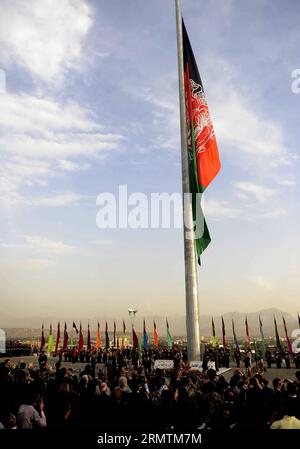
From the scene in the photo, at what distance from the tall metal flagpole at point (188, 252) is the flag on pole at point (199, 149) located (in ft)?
0.69

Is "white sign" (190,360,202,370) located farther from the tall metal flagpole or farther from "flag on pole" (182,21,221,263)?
"flag on pole" (182,21,221,263)

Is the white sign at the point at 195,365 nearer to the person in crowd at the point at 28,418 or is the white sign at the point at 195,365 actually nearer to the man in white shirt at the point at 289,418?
the person in crowd at the point at 28,418

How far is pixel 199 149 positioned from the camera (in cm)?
1536

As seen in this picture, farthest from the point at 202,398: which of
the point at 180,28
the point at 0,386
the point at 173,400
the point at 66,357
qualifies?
the point at 66,357

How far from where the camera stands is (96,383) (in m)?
9.67

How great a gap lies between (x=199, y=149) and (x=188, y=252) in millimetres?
4055

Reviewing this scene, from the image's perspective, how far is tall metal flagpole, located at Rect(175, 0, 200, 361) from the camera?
1409 cm

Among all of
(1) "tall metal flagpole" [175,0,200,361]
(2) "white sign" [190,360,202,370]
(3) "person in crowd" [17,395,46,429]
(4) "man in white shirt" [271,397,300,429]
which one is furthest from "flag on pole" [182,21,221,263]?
(4) "man in white shirt" [271,397,300,429]

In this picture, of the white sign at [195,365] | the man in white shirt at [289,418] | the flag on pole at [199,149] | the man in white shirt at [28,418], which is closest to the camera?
the man in white shirt at [289,418]

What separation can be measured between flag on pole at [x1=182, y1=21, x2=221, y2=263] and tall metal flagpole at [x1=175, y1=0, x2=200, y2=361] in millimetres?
212

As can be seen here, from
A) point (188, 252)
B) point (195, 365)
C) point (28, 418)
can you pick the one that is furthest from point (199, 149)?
point (28, 418)

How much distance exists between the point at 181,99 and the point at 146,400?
39.7 feet

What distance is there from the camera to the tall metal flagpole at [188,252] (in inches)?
555

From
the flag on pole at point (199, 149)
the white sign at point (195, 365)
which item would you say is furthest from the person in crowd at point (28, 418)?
the flag on pole at point (199, 149)
